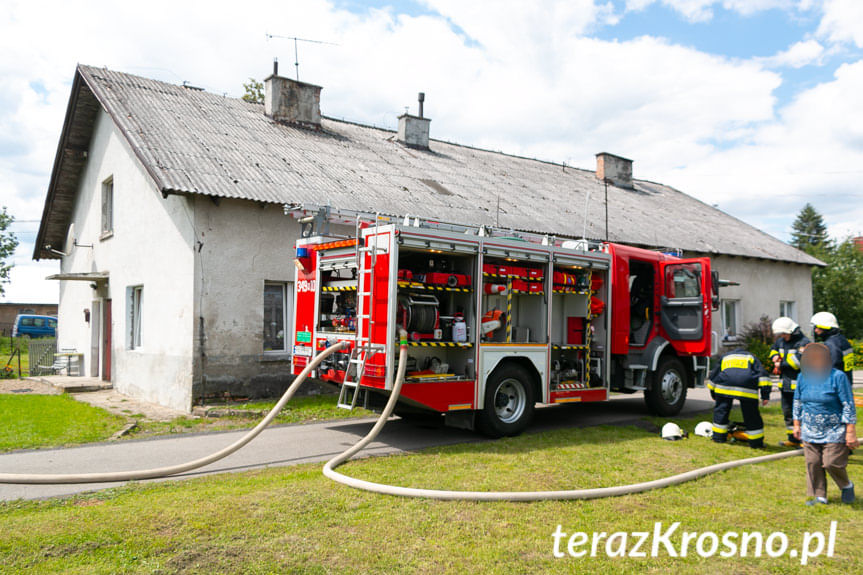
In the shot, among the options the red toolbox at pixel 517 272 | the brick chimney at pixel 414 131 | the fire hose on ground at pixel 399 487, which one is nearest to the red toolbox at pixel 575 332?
the red toolbox at pixel 517 272

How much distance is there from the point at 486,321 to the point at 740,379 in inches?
129

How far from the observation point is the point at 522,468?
6.84 metres

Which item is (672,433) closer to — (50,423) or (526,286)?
(526,286)

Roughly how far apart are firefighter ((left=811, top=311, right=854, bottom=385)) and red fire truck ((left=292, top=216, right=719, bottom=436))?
2.87 metres

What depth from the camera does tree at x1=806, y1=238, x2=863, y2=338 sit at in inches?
1163

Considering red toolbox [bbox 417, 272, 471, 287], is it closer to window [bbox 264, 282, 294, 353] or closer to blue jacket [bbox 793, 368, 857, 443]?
blue jacket [bbox 793, 368, 857, 443]

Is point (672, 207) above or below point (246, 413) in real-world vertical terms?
above

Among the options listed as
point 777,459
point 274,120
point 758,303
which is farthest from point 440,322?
point 758,303

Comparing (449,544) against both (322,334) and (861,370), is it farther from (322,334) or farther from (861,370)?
(861,370)

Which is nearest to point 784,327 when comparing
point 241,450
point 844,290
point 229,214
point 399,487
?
point 399,487

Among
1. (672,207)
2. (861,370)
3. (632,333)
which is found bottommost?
(861,370)

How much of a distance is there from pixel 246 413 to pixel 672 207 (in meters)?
18.8

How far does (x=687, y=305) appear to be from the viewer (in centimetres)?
1078

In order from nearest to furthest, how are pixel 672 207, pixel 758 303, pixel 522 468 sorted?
pixel 522 468
pixel 758 303
pixel 672 207
